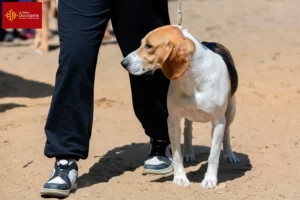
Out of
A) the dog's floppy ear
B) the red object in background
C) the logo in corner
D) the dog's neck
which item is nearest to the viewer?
the dog's floppy ear

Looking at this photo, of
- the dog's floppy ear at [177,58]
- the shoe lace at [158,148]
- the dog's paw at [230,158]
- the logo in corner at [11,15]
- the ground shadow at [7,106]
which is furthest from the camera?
the logo in corner at [11,15]

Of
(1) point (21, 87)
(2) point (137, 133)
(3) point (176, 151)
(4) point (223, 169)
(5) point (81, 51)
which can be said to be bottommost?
(1) point (21, 87)

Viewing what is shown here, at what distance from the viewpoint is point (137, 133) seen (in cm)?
579

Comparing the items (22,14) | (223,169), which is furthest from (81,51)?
(22,14)

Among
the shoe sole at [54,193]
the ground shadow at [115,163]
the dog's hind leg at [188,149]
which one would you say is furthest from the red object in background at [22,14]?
the shoe sole at [54,193]

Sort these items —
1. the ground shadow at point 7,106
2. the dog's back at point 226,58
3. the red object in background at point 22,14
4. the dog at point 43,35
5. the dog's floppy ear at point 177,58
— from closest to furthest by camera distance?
the dog's floppy ear at point 177,58, the dog's back at point 226,58, the ground shadow at point 7,106, the red object in background at point 22,14, the dog at point 43,35

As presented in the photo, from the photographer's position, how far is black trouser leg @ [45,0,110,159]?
4.18 metres

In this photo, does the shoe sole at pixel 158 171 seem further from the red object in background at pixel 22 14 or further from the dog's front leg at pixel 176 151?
the red object in background at pixel 22 14

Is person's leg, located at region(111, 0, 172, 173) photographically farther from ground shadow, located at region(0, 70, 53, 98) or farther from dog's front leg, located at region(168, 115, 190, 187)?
ground shadow, located at region(0, 70, 53, 98)

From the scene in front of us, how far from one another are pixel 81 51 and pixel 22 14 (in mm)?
5174

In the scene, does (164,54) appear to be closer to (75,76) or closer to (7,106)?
(75,76)

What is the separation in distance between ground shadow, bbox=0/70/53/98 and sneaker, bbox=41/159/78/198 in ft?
10.3

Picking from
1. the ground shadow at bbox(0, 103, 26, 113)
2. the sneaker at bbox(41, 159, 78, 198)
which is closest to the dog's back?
the sneaker at bbox(41, 159, 78, 198)

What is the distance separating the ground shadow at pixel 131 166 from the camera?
462 centimetres
